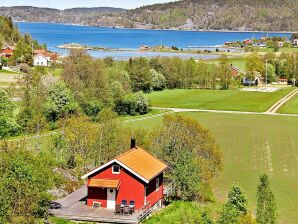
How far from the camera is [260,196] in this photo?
28094mm

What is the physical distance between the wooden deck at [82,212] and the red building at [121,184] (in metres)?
0.71

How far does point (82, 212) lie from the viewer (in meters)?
31.1

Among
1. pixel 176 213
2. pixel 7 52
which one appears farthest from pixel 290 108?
pixel 7 52

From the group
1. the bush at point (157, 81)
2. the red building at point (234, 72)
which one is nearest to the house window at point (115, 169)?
the bush at point (157, 81)

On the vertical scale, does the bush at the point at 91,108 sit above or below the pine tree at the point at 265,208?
below

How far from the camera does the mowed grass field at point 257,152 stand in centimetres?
3881

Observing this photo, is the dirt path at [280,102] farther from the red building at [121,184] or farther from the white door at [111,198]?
the white door at [111,198]

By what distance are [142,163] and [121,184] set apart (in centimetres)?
189

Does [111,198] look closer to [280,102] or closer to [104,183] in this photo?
[104,183]

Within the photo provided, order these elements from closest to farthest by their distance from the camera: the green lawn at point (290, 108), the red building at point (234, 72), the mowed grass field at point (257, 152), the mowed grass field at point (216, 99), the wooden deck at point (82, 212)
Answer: the wooden deck at point (82, 212)
the mowed grass field at point (257, 152)
the green lawn at point (290, 108)
the mowed grass field at point (216, 99)
the red building at point (234, 72)

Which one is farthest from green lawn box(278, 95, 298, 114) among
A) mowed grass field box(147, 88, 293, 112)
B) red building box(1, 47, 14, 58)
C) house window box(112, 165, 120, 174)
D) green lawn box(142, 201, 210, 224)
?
red building box(1, 47, 14, 58)

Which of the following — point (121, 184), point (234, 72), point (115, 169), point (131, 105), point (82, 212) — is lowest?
point (131, 105)

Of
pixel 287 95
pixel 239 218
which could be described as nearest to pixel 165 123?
pixel 239 218

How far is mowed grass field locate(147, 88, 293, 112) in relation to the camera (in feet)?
277
